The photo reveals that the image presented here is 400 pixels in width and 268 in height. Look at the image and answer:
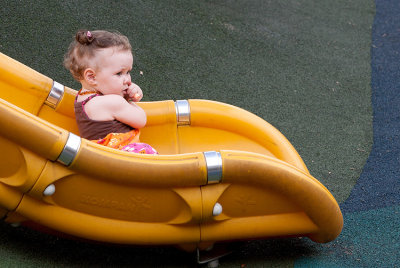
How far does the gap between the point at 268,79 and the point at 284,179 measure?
190cm

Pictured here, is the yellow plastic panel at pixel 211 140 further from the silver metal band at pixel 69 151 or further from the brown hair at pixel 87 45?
the silver metal band at pixel 69 151

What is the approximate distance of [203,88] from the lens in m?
3.46

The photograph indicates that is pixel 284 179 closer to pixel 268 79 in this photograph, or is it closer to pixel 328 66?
pixel 268 79

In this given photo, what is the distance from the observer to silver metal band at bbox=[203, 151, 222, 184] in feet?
6.02

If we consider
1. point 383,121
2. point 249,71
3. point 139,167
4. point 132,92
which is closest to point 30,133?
point 139,167

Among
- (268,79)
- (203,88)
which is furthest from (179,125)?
(268,79)

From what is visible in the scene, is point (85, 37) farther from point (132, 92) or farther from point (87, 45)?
point (132, 92)

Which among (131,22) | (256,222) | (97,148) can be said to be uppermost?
(97,148)

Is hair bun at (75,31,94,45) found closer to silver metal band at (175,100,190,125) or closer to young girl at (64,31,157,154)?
young girl at (64,31,157,154)

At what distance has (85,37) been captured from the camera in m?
2.11

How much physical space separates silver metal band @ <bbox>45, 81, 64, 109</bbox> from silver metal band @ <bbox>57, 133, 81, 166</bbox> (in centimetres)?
66

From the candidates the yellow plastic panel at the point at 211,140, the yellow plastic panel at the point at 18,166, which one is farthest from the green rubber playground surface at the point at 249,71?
the yellow plastic panel at the point at 211,140

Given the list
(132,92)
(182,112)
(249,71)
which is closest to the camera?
(132,92)

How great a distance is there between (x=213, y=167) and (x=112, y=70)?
0.63m
